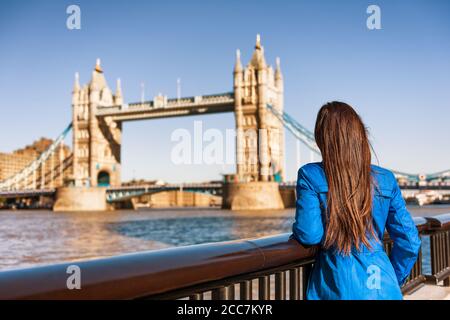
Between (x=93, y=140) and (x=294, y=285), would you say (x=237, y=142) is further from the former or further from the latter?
(x=294, y=285)

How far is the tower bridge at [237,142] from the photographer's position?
54.0 meters

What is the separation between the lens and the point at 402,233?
1863 millimetres

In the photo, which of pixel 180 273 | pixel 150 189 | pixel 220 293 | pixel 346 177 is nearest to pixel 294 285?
pixel 220 293

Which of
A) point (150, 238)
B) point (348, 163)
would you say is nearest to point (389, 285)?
point (348, 163)

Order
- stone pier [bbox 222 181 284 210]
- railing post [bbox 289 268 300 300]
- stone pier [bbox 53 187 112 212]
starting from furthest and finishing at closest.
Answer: stone pier [bbox 53 187 112 212], stone pier [bbox 222 181 284 210], railing post [bbox 289 268 300 300]

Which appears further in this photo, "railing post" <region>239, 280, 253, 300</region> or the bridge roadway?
the bridge roadway

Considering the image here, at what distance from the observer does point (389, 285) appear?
1.70m

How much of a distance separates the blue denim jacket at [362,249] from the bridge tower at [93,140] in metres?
68.7

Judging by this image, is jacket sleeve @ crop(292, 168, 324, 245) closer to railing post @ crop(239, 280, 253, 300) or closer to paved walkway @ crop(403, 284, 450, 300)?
railing post @ crop(239, 280, 253, 300)

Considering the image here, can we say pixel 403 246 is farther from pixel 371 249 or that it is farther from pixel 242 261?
pixel 242 261

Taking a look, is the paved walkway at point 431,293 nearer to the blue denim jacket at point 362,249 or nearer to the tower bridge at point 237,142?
the blue denim jacket at point 362,249

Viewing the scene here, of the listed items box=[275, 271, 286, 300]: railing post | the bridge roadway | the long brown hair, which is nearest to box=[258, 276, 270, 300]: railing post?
box=[275, 271, 286, 300]: railing post

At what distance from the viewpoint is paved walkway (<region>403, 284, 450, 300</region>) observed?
3.91m

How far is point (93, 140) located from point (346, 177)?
6986 cm
